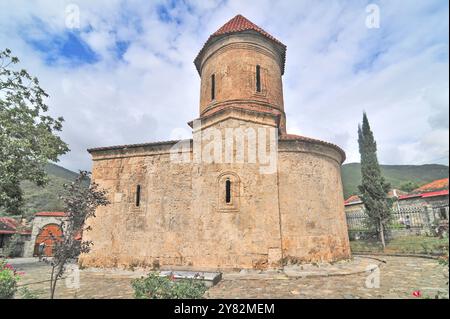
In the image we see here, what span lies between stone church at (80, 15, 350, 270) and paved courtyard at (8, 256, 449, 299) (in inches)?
25.2

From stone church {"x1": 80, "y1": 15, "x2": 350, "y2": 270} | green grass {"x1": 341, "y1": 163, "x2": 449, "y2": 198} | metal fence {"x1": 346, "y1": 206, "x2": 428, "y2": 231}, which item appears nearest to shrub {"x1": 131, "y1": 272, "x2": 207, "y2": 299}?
stone church {"x1": 80, "y1": 15, "x2": 350, "y2": 270}

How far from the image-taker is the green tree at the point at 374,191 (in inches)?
597

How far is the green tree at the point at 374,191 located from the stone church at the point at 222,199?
23.6 feet

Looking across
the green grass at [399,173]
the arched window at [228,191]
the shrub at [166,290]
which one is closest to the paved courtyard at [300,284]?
the shrub at [166,290]

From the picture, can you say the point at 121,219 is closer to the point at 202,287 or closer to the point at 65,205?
the point at 65,205

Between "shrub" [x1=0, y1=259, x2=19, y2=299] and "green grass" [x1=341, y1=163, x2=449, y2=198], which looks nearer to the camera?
"shrub" [x1=0, y1=259, x2=19, y2=299]

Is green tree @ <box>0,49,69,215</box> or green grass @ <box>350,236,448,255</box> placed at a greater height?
green tree @ <box>0,49,69,215</box>

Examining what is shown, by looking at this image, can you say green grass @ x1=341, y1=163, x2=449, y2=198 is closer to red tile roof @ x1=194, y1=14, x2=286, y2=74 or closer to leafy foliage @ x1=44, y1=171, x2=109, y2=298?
red tile roof @ x1=194, y1=14, x2=286, y2=74

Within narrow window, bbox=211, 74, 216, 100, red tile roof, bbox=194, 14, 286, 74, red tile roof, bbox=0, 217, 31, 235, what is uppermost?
red tile roof, bbox=194, 14, 286, 74

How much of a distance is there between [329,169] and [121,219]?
315 inches

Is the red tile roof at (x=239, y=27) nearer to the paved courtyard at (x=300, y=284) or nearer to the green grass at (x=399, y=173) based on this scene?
the paved courtyard at (x=300, y=284)

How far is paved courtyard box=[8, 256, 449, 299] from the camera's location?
5.30 m
